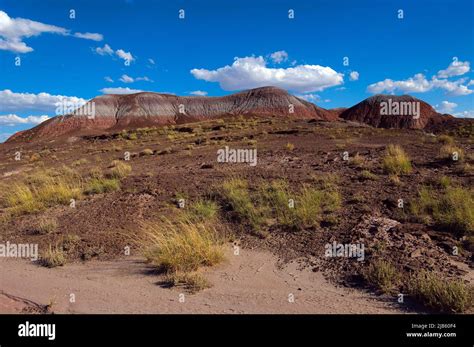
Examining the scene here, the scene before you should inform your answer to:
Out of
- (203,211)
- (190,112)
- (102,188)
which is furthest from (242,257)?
(190,112)

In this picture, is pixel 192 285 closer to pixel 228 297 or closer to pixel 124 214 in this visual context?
pixel 228 297

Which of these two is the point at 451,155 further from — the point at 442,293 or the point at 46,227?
the point at 46,227

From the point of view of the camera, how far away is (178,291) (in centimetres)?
504

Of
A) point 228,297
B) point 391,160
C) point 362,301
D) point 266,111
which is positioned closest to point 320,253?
point 362,301

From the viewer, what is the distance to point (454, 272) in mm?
5137

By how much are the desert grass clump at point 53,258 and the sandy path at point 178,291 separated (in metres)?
0.15

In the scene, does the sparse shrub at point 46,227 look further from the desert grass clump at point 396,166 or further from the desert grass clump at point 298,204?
the desert grass clump at point 396,166

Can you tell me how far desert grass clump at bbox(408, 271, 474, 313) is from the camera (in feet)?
13.7

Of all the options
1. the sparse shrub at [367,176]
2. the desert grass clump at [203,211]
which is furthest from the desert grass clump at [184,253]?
the sparse shrub at [367,176]

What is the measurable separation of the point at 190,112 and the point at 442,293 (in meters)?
69.7

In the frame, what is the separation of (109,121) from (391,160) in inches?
2565

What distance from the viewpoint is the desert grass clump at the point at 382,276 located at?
488cm

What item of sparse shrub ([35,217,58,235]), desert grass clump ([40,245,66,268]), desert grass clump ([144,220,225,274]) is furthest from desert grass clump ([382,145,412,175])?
sparse shrub ([35,217,58,235])

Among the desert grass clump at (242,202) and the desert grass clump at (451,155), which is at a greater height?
the desert grass clump at (451,155)
